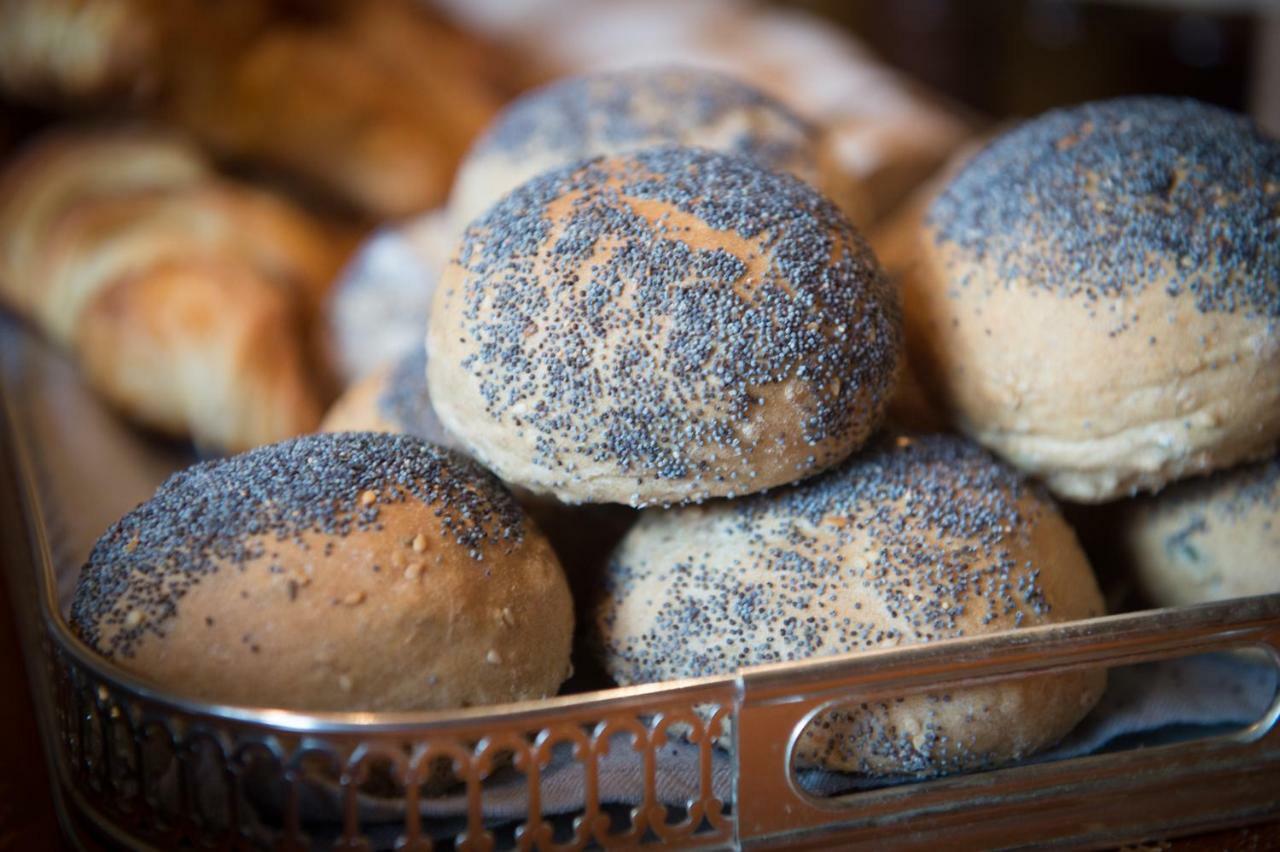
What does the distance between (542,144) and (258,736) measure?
84 centimetres

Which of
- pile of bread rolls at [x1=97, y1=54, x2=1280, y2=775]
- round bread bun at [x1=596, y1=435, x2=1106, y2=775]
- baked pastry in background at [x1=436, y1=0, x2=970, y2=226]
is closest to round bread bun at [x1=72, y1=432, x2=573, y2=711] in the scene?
pile of bread rolls at [x1=97, y1=54, x2=1280, y2=775]

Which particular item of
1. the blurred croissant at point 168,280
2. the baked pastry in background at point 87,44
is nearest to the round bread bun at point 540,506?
the blurred croissant at point 168,280

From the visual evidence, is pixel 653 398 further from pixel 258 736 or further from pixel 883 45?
pixel 883 45

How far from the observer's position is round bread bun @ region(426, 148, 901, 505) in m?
0.96

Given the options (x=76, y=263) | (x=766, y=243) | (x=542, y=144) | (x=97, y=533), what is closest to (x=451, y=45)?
(x=76, y=263)

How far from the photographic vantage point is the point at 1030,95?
11.2 feet

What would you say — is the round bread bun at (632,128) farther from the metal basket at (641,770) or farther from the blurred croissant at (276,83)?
the metal basket at (641,770)

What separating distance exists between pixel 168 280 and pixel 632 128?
0.81 m

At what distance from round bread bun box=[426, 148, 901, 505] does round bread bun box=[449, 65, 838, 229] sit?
13.1 inches

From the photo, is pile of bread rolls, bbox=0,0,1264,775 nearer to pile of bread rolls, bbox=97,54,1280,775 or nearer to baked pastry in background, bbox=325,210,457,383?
pile of bread rolls, bbox=97,54,1280,775

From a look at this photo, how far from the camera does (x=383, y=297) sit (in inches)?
65.7

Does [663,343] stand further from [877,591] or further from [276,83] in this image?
[276,83]

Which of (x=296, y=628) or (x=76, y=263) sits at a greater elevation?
(x=296, y=628)

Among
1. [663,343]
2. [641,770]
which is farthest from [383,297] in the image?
[641,770]
